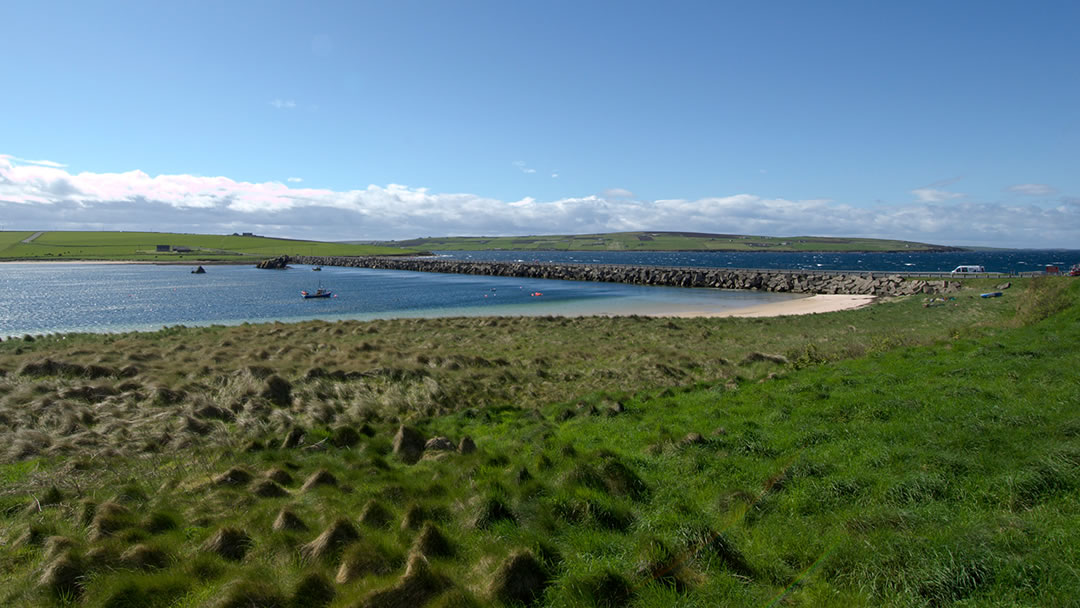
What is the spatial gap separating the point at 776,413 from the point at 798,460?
326cm

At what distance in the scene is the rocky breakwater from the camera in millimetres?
63225

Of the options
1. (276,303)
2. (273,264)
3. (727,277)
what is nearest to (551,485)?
(276,303)

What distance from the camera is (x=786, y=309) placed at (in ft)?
167

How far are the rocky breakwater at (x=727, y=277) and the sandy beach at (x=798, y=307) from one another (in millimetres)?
6261

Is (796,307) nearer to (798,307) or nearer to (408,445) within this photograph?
(798,307)

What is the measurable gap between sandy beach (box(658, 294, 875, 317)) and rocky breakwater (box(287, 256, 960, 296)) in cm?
626

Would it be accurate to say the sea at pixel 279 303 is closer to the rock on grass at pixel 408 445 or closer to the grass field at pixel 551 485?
the grass field at pixel 551 485

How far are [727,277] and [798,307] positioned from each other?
32.8 metres

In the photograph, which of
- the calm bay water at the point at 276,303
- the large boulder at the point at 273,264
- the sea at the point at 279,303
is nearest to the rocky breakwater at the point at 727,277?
the sea at the point at 279,303

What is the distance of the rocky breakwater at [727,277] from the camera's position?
63.2 meters

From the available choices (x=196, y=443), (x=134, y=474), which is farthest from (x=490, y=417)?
(x=134, y=474)

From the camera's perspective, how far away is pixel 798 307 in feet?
173

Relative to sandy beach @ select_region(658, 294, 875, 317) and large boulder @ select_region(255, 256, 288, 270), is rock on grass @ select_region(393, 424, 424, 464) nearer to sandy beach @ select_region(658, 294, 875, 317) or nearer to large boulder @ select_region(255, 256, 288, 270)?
sandy beach @ select_region(658, 294, 875, 317)

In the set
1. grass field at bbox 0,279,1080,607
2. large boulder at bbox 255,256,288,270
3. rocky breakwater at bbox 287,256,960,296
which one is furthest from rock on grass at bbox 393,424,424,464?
large boulder at bbox 255,256,288,270
